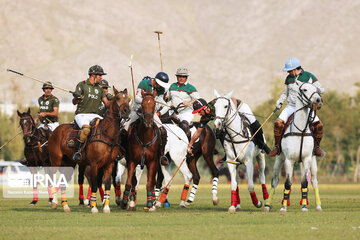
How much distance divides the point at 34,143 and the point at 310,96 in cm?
916

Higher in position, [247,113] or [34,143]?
[247,113]

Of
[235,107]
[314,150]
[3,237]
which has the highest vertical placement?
[235,107]

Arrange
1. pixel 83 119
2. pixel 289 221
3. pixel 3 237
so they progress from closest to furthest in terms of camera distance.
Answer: pixel 3 237, pixel 289 221, pixel 83 119

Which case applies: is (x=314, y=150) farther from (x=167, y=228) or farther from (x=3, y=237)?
(x=3, y=237)

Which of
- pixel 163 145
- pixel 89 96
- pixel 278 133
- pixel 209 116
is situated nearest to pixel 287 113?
pixel 278 133

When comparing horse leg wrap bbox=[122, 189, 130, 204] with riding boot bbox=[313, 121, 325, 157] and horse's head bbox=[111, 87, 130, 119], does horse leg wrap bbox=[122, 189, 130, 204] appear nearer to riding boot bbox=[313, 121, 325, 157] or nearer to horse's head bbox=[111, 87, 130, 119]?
horse's head bbox=[111, 87, 130, 119]

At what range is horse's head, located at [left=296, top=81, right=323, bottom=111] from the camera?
1797 centimetres

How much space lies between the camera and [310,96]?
1811cm

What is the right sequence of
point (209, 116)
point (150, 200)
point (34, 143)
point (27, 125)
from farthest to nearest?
1. point (34, 143)
2. point (27, 125)
3. point (209, 116)
4. point (150, 200)

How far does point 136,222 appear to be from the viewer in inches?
625

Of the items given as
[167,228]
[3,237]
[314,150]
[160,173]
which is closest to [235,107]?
[314,150]

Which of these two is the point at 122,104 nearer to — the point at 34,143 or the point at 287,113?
the point at 287,113

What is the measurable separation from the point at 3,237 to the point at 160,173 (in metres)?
9.26

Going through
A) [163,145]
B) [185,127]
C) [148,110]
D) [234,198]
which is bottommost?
[234,198]
